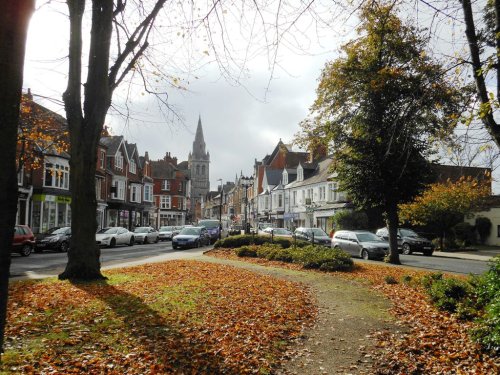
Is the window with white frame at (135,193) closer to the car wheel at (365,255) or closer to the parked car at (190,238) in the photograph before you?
the parked car at (190,238)

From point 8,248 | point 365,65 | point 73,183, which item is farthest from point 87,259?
point 365,65

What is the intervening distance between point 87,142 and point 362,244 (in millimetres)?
18447

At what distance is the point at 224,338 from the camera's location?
657cm

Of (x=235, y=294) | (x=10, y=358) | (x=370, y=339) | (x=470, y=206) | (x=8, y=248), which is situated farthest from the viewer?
(x=470, y=206)

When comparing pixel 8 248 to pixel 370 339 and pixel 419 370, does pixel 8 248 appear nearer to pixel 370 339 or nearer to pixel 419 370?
pixel 419 370

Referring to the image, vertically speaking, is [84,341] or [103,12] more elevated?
[103,12]

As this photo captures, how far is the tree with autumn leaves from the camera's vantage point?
33219 millimetres

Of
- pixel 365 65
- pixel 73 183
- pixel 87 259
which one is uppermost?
pixel 365 65

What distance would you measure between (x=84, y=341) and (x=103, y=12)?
8.72 m

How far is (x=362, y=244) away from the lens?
84.5ft

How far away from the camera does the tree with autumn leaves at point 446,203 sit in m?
33.2

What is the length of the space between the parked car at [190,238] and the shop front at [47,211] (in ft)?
43.5

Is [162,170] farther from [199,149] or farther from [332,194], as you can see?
[199,149]

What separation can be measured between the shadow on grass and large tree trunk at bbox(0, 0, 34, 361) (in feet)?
8.68
